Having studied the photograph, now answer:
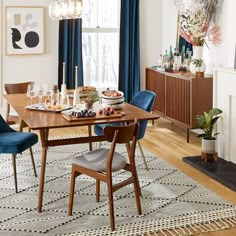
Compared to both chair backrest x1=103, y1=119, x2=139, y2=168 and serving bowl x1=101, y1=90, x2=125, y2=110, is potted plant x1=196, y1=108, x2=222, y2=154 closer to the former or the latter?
serving bowl x1=101, y1=90, x2=125, y2=110

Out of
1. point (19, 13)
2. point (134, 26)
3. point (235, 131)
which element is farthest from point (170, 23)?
point (235, 131)

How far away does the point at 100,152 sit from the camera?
11.8 ft

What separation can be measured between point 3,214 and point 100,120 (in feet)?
3.45

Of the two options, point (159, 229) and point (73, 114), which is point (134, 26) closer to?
point (73, 114)

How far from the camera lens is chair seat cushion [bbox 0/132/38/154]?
150 inches

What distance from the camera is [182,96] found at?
5746 millimetres

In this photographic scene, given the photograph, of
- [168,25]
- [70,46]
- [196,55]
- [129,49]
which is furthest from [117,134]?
[168,25]

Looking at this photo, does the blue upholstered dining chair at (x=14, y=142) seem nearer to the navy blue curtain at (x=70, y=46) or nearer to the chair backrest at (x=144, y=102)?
the chair backrest at (x=144, y=102)

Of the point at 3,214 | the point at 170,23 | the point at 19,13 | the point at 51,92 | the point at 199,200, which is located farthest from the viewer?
the point at 170,23

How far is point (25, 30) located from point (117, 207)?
3.83 meters

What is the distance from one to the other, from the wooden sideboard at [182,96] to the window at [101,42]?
41.2 inches

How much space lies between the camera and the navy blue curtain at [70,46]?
6727 millimetres

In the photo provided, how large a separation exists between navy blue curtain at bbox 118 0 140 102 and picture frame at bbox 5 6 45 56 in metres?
1.26

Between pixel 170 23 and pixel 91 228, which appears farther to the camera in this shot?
pixel 170 23
